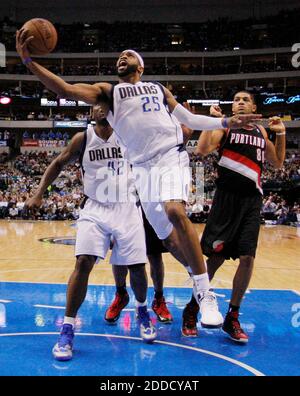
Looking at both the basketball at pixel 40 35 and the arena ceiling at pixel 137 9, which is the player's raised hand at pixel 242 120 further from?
the arena ceiling at pixel 137 9

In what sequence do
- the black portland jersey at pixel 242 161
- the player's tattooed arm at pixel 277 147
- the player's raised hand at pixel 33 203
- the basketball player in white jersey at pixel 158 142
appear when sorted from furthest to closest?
the player's tattooed arm at pixel 277 147
the black portland jersey at pixel 242 161
the player's raised hand at pixel 33 203
the basketball player in white jersey at pixel 158 142

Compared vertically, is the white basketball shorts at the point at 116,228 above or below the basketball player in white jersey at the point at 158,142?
below

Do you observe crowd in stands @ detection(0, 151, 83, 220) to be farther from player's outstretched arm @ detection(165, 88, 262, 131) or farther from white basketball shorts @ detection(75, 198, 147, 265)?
player's outstretched arm @ detection(165, 88, 262, 131)

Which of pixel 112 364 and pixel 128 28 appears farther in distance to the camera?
pixel 128 28

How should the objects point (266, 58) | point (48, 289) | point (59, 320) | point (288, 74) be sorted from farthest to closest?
point (266, 58), point (288, 74), point (48, 289), point (59, 320)

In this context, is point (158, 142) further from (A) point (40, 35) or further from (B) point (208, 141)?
(A) point (40, 35)

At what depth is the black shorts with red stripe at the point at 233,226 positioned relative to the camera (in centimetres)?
380

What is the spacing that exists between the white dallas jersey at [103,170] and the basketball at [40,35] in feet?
2.67

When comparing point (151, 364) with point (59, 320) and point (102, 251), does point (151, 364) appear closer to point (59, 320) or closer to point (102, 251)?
point (102, 251)

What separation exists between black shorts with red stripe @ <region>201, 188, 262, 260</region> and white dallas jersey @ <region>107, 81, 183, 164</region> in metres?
0.79

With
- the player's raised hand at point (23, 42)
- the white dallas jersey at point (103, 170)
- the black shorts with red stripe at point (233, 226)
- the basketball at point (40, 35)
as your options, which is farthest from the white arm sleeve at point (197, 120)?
the player's raised hand at point (23, 42)
